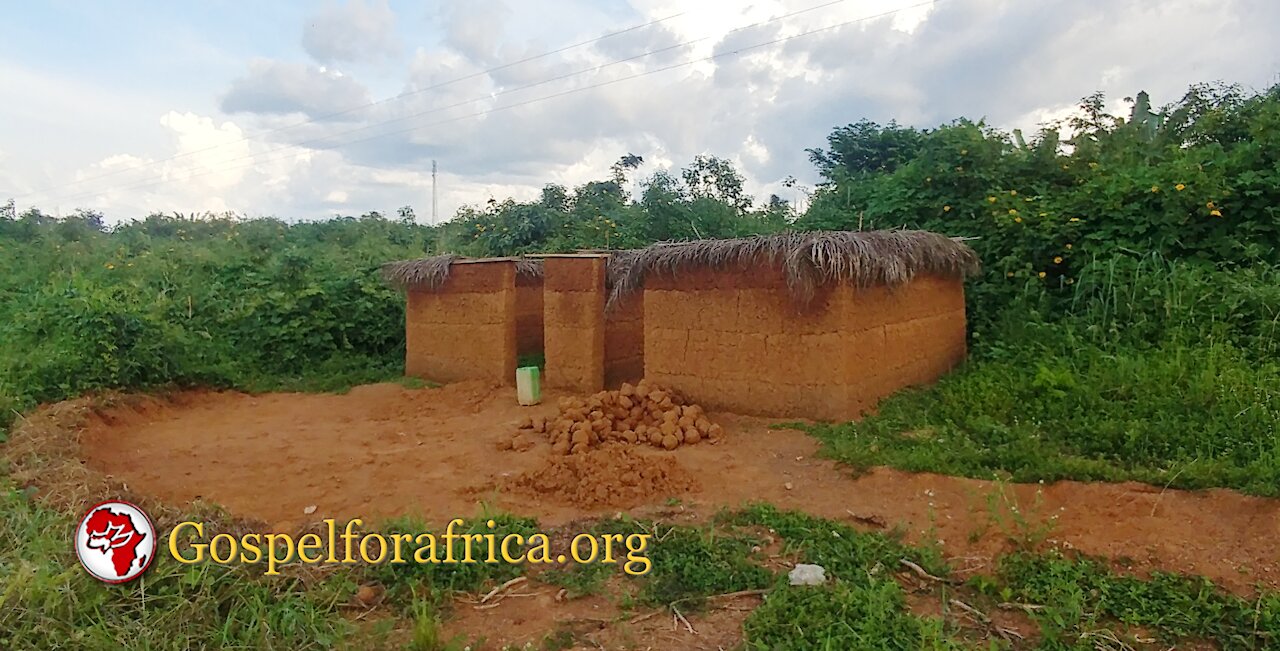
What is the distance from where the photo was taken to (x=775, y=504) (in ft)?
14.9

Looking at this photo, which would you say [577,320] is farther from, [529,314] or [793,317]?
[793,317]

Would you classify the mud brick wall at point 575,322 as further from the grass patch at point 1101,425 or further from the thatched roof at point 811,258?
the grass patch at point 1101,425

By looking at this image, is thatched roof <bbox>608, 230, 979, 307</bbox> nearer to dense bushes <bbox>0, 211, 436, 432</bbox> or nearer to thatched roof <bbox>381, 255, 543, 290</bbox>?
thatched roof <bbox>381, 255, 543, 290</bbox>

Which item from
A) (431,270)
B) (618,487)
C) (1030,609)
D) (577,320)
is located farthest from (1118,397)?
(431,270)

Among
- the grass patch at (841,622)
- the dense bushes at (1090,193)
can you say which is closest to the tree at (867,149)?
the dense bushes at (1090,193)

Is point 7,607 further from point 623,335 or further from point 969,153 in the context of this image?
point 969,153

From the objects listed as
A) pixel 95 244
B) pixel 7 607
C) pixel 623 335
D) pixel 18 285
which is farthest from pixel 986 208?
pixel 95 244

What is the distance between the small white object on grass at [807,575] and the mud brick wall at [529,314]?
5.87 m

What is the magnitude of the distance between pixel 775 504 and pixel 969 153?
19.9ft

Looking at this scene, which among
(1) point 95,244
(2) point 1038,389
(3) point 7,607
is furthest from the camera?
(1) point 95,244

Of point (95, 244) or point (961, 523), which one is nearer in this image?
point (961, 523)

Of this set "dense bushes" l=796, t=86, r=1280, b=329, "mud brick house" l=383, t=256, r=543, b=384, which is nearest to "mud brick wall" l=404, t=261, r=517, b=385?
"mud brick house" l=383, t=256, r=543, b=384

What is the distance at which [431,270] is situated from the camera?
8.88 m

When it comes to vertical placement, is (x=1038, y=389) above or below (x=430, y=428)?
above
